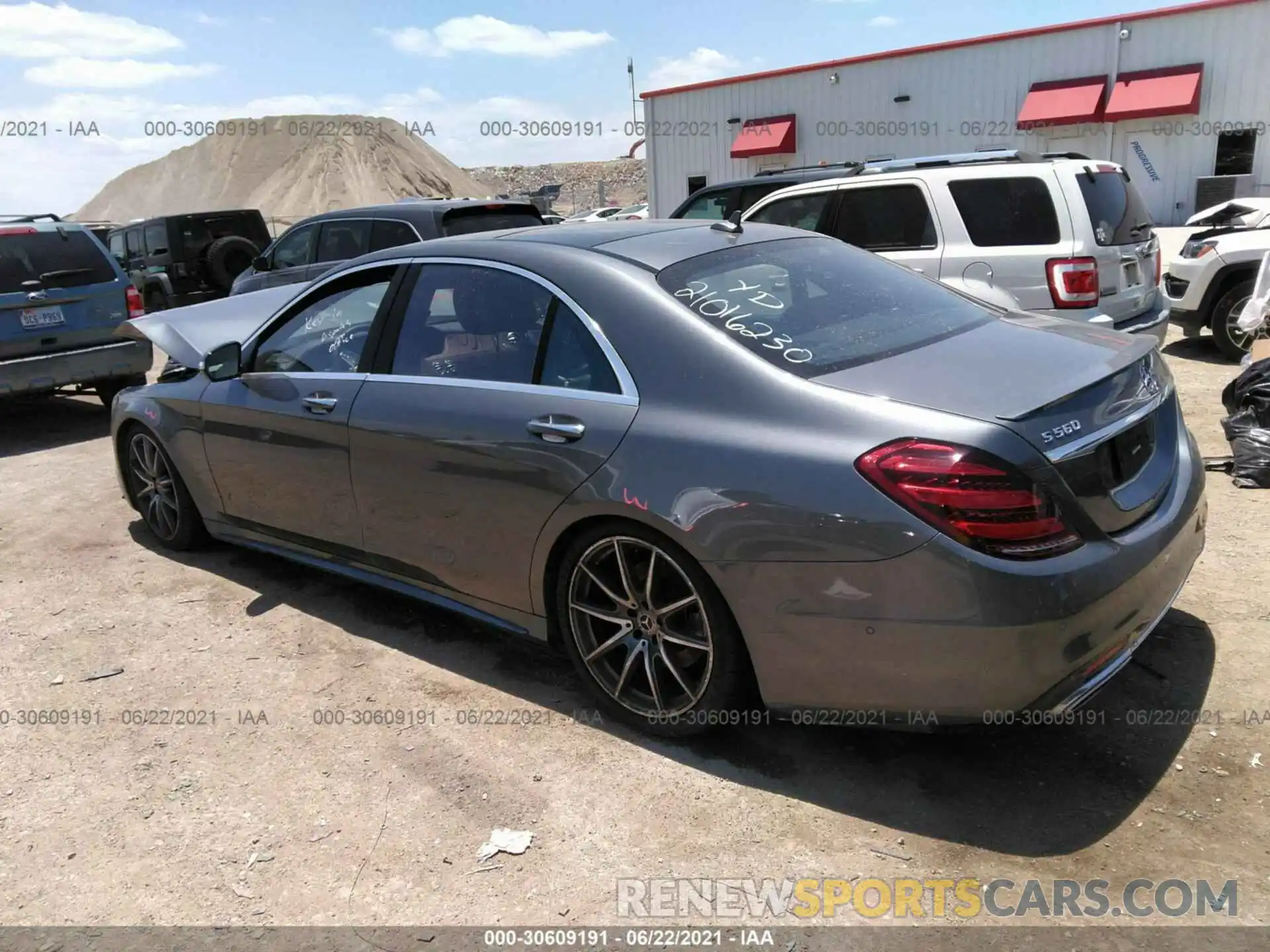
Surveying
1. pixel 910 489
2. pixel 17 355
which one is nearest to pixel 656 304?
pixel 910 489

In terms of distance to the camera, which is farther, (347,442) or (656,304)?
(347,442)

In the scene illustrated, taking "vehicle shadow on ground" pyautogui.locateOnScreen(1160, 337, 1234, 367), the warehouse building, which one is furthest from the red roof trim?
"vehicle shadow on ground" pyautogui.locateOnScreen(1160, 337, 1234, 367)

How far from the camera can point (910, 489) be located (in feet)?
8.28

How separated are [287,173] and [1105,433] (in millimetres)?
64766

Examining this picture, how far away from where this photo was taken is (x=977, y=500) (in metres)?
2.48

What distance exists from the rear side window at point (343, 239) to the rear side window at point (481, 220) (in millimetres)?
1088

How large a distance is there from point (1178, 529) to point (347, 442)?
3.01m

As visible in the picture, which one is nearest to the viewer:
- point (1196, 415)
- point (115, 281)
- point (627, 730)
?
point (627, 730)

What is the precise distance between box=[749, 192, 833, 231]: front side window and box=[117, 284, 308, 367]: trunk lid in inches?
157

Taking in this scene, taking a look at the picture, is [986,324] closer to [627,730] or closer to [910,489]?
[910,489]

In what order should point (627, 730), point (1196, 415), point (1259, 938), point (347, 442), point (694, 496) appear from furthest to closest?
point (1196, 415) → point (347, 442) → point (627, 730) → point (694, 496) → point (1259, 938)

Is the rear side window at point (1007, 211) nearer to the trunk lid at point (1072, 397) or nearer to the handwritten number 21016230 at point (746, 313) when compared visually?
the trunk lid at point (1072, 397)

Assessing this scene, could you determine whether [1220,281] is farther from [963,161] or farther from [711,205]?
[711,205]
